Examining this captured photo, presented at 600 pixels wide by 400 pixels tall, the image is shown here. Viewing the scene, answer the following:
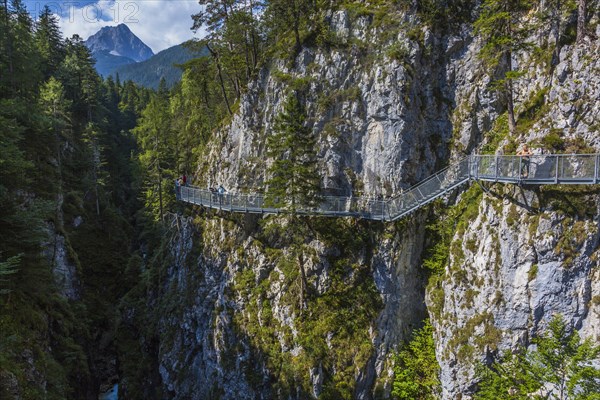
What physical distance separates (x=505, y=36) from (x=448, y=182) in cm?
723

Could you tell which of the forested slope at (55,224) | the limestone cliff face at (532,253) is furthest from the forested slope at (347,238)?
the forested slope at (55,224)

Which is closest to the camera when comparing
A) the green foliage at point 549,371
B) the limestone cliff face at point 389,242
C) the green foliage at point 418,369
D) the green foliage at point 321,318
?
the green foliage at point 549,371

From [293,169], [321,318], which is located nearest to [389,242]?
[321,318]

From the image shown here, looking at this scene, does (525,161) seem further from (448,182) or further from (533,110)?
(533,110)

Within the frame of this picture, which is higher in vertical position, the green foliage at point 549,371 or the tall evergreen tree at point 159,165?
the tall evergreen tree at point 159,165

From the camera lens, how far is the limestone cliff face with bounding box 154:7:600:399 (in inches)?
588

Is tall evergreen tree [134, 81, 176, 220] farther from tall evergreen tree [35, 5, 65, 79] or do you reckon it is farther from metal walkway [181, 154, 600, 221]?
tall evergreen tree [35, 5, 65, 79]

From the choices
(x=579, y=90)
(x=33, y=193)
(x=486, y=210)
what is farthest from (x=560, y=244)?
(x=33, y=193)

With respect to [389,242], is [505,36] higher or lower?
higher

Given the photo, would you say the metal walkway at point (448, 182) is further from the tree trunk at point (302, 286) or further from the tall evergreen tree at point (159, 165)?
A: the tall evergreen tree at point (159, 165)

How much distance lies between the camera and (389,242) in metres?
19.9

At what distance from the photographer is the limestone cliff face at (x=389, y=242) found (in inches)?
588

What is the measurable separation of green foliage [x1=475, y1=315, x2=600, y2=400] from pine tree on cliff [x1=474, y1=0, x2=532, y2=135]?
9.69 metres

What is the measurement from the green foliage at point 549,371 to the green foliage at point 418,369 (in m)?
2.59
